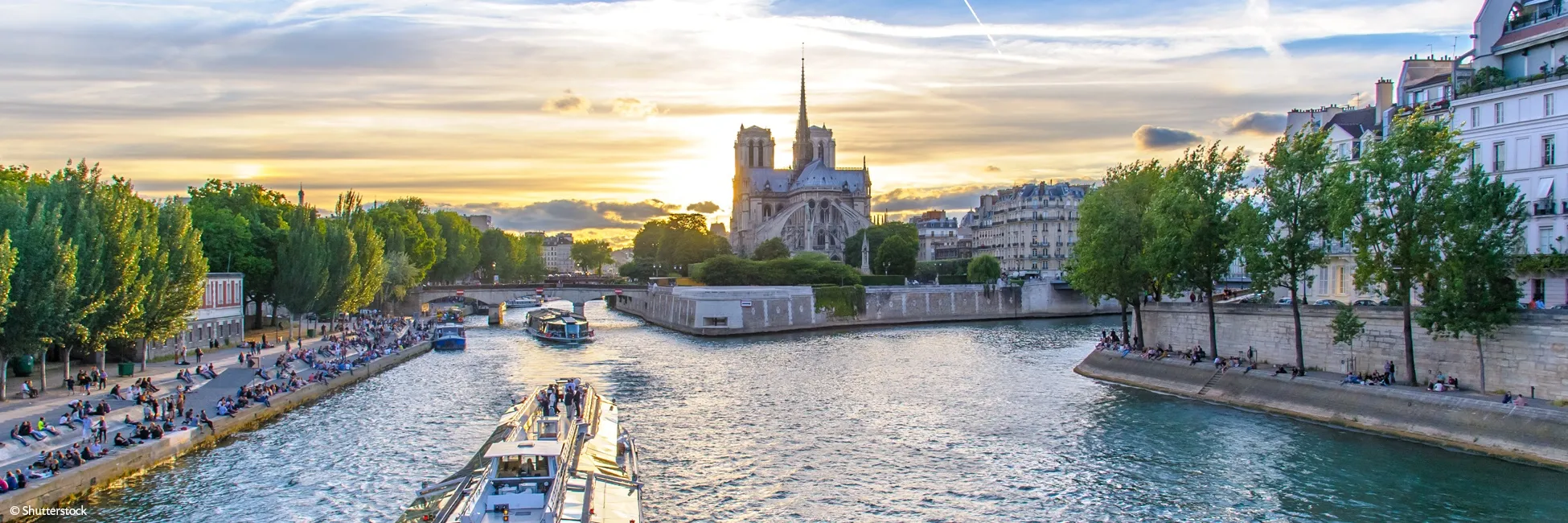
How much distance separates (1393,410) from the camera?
31.2 m

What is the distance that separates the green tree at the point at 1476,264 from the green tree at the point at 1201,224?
9664mm

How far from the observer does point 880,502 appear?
2553 centimetres

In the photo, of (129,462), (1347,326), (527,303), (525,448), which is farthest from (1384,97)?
(527,303)

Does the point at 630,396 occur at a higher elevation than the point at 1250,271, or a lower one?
lower

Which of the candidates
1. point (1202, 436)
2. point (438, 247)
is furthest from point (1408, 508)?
point (438, 247)

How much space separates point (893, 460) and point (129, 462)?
1811cm

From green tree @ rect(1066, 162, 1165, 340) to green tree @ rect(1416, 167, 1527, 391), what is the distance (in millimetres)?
13777

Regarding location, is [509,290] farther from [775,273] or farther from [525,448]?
[525,448]

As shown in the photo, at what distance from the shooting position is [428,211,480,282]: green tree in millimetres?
113938

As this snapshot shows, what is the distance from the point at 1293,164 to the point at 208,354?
42385 millimetres

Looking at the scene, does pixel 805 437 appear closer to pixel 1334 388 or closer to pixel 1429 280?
pixel 1334 388

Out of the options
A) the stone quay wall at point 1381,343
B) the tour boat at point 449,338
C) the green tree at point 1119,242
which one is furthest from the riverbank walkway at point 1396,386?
the tour boat at point 449,338

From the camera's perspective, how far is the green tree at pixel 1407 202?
→ 3061 centimetres

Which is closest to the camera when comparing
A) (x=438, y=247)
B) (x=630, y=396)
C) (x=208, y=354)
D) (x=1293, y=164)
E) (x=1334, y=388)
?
(x=1334, y=388)
